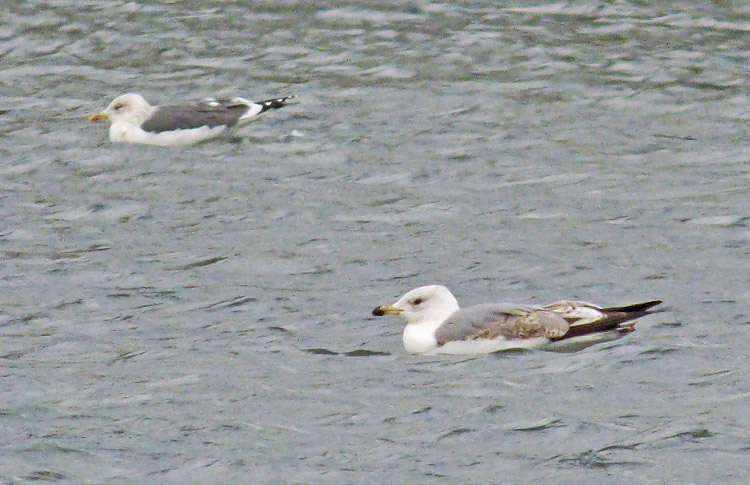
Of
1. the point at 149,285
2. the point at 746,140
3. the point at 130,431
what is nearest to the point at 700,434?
the point at 130,431

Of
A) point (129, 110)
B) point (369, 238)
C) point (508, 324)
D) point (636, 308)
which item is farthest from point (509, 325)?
point (129, 110)

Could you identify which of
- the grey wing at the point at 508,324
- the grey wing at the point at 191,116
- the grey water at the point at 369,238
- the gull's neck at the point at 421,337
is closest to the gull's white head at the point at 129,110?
the grey wing at the point at 191,116

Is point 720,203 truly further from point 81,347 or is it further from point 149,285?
point 81,347

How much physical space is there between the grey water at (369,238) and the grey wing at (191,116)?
1.07 feet

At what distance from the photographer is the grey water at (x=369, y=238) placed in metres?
10.0

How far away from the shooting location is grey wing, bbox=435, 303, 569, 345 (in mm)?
11688

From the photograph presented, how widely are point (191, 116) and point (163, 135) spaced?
0.40 metres

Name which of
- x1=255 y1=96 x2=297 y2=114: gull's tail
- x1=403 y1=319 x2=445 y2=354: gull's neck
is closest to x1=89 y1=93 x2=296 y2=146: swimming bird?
x1=255 y1=96 x2=297 y2=114: gull's tail

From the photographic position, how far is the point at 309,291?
1330 cm

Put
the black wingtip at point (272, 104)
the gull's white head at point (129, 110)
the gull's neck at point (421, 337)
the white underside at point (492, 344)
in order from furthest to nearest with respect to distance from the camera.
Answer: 1. the black wingtip at point (272, 104)
2. the gull's white head at point (129, 110)
3. the gull's neck at point (421, 337)
4. the white underside at point (492, 344)

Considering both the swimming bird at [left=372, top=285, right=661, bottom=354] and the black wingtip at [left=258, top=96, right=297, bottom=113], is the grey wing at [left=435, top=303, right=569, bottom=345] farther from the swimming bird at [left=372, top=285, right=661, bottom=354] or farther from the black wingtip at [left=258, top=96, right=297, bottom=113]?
the black wingtip at [left=258, top=96, right=297, bottom=113]

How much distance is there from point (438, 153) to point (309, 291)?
434 centimetres

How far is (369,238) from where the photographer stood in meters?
14.7

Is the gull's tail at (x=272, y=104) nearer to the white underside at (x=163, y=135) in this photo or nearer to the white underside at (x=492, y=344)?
the white underside at (x=163, y=135)
